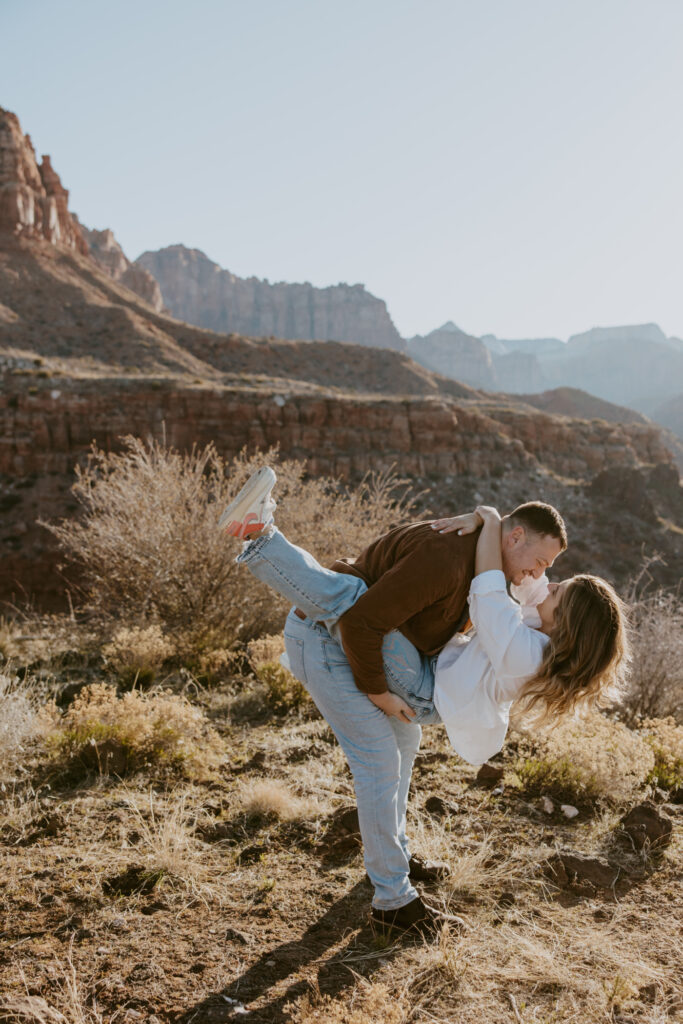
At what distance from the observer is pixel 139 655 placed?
530 cm

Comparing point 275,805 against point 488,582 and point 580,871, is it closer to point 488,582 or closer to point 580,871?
point 580,871

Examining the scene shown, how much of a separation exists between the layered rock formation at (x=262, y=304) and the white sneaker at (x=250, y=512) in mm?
130981

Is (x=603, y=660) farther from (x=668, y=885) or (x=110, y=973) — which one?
(x=110, y=973)

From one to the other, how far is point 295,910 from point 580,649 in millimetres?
1627

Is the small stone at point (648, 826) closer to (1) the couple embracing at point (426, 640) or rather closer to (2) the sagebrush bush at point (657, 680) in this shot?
(1) the couple embracing at point (426, 640)

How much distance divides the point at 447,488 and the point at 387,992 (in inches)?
1068

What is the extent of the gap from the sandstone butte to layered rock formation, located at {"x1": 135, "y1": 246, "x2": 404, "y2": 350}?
80949 millimetres

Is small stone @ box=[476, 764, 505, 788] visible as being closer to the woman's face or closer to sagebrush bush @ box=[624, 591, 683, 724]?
the woman's face

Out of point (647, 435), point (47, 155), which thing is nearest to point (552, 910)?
point (647, 435)

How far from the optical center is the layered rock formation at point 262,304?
130250mm

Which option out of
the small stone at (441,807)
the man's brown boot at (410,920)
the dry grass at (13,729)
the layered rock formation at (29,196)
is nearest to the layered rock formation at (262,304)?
the layered rock formation at (29,196)

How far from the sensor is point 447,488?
2872 centimetres

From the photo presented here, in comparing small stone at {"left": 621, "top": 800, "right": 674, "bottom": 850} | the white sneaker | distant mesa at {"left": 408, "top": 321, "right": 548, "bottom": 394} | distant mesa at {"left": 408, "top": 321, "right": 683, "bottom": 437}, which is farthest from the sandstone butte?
distant mesa at {"left": 408, "top": 321, "right": 548, "bottom": 394}

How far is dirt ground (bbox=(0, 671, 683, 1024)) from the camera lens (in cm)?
209
